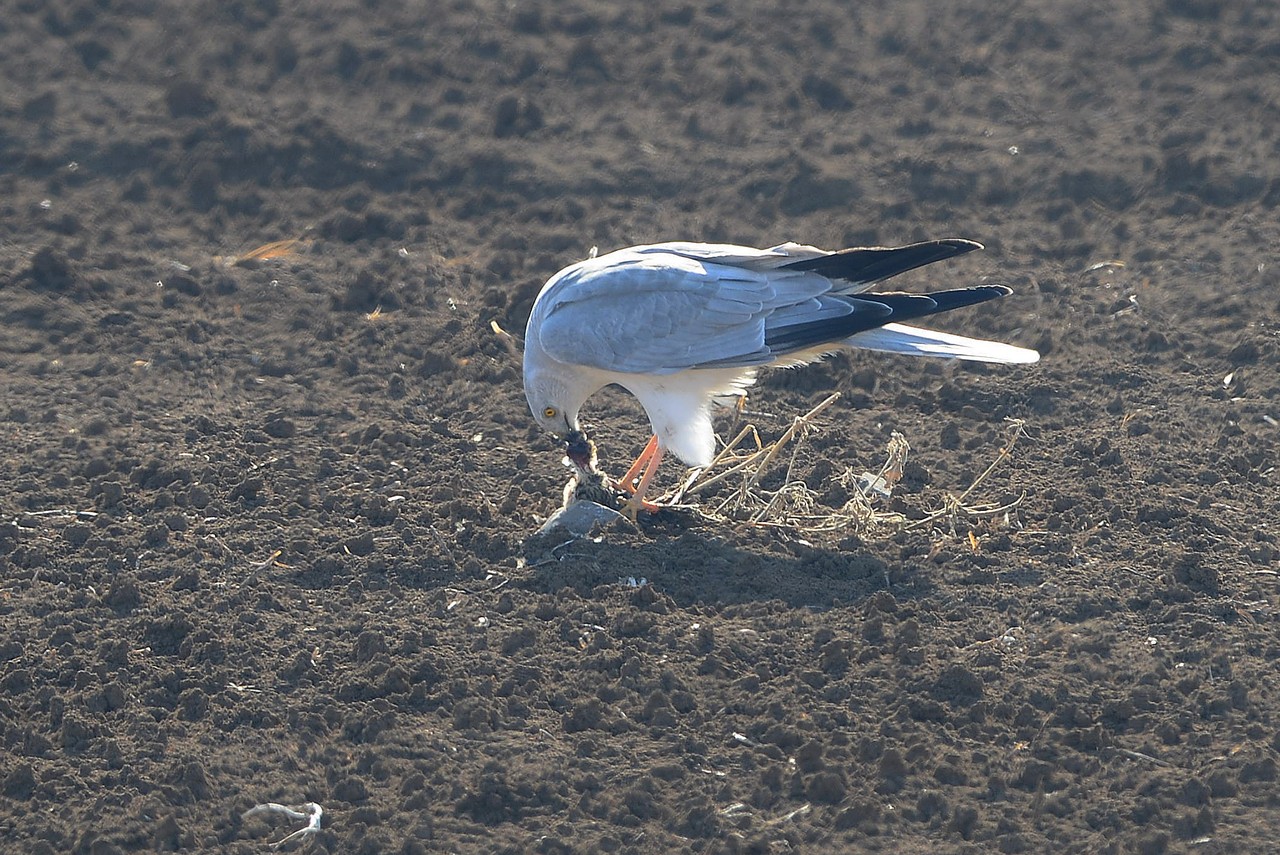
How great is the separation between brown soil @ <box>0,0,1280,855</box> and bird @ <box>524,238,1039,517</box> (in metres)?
0.52

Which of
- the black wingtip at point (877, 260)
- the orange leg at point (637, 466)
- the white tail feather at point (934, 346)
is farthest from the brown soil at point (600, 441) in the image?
the black wingtip at point (877, 260)

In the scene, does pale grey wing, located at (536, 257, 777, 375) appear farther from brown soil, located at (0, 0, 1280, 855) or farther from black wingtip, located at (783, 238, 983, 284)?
brown soil, located at (0, 0, 1280, 855)

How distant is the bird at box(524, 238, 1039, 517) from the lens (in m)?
6.60

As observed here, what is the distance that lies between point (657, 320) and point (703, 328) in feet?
0.65

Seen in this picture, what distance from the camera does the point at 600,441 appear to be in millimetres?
7680

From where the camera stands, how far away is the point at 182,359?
27.5 feet

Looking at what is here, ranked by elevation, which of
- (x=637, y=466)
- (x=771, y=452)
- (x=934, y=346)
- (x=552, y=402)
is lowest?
(x=637, y=466)

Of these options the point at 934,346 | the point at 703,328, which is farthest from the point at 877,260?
the point at 703,328

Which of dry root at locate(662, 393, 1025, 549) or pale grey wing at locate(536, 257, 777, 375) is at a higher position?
pale grey wing at locate(536, 257, 777, 375)

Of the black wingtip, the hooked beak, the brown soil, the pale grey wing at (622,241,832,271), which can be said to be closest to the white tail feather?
the black wingtip

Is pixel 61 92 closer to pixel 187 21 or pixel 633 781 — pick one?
pixel 187 21

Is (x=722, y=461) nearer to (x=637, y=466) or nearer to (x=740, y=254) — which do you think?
(x=637, y=466)

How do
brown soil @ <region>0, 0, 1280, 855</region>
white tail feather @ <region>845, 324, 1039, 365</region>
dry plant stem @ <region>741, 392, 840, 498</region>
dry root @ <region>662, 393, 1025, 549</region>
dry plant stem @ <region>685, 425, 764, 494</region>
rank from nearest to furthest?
brown soil @ <region>0, 0, 1280, 855</region> < white tail feather @ <region>845, 324, 1039, 365</region> < dry root @ <region>662, 393, 1025, 549</region> < dry plant stem @ <region>741, 392, 840, 498</region> < dry plant stem @ <region>685, 425, 764, 494</region>

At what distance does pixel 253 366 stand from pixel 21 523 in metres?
1.76
